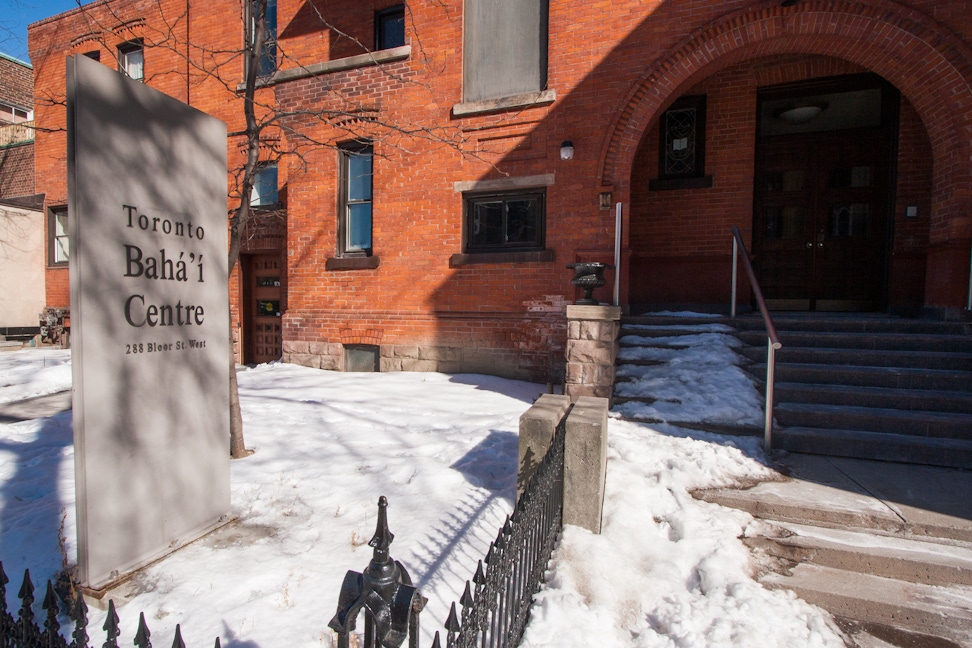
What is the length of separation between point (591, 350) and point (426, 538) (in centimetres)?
319

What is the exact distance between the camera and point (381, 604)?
1346 mm

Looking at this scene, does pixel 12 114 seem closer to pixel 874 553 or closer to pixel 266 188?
pixel 266 188

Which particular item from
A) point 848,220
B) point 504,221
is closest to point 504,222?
point 504,221

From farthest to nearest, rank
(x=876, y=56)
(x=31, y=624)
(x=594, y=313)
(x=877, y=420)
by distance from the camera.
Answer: (x=876, y=56) < (x=594, y=313) < (x=877, y=420) < (x=31, y=624)

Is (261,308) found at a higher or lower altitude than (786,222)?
lower

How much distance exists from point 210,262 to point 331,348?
19.4 ft

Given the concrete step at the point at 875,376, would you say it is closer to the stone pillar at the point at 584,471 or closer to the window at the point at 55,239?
the stone pillar at the point at 584,471

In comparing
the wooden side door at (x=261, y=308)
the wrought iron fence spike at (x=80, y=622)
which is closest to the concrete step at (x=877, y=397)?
the wrought iron fence spike at (x=80, y=622)

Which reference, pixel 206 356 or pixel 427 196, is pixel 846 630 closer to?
pixel 206 356

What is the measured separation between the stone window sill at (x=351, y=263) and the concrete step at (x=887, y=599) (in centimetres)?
706

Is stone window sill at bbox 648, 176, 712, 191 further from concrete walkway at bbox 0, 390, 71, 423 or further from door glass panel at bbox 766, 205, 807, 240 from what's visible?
concrete walkway at bbox 0, 390, 71, 423

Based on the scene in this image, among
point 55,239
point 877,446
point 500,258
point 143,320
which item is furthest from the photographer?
point 55,239

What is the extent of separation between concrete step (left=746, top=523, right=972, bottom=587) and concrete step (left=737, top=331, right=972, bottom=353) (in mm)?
2982

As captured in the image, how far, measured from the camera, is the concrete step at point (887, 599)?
262 centimetres
